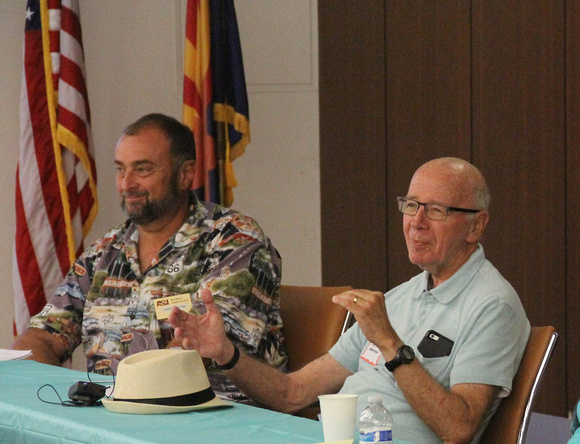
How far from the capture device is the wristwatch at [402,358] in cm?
211

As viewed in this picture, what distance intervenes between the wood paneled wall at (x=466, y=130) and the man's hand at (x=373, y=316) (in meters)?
2.95

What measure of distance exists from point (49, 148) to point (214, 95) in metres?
0.93

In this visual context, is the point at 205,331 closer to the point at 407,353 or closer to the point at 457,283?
the point at 407,353

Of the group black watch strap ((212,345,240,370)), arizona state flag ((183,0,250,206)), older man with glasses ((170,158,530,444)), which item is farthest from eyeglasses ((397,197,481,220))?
arizona state flag ((183,0,250,206))

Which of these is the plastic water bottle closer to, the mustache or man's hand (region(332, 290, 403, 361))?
man's hand (region(332, 290, 403, 361))

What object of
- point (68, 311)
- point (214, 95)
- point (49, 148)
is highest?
point (214, 95)

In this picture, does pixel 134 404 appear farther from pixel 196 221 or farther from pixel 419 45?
pixel 419 45

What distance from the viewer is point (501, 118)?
16.6 feet

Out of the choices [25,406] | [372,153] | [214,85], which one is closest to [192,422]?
[25,406]

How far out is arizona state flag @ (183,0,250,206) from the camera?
15.3 ft

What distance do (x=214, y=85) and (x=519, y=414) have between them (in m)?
3.04

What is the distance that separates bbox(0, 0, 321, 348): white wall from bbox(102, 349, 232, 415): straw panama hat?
11.5 feet

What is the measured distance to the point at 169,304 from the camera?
2.88m

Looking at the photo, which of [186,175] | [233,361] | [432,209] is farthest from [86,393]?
[186,175]
